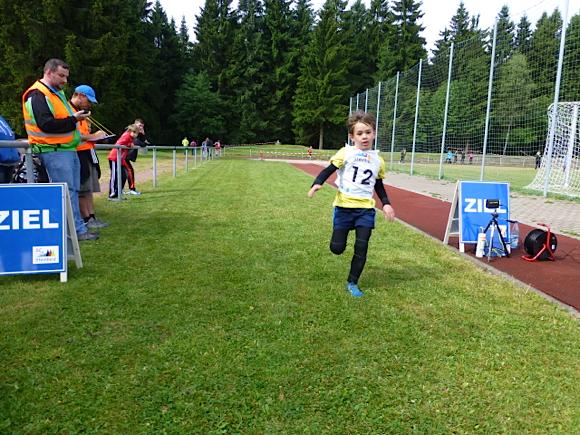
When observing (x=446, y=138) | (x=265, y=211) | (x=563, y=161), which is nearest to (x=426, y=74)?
(x=446, y=138)

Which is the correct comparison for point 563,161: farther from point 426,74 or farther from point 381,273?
point 381,273

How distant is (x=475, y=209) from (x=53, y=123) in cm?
535

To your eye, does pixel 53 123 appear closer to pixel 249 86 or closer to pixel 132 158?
pixel 132 158

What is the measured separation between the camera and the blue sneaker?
438 cm

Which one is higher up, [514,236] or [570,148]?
[570,148]

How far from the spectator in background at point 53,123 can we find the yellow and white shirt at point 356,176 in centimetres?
308

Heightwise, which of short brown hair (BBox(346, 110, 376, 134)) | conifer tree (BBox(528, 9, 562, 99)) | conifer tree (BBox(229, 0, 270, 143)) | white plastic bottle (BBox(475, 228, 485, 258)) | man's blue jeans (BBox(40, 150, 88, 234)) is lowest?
white plastic bottle (BBox(475, 228, 485, 258))

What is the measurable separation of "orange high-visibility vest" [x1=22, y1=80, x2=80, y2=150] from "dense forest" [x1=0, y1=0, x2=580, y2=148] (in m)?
41.5

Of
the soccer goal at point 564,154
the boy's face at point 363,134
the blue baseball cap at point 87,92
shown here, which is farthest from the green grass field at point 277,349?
the soccer goal at point 564,154

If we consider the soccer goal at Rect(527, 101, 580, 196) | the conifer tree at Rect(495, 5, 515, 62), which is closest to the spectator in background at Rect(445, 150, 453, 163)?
the soccer goal at Rect(527, 101, 580, 196)

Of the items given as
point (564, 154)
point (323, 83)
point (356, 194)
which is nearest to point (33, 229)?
point (356, 194)

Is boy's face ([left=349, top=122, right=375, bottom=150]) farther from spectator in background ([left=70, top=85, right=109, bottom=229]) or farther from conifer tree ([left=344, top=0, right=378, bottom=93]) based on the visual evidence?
conifer tree ([left=344, top=0, right=378, bottom=93])

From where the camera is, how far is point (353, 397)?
8.82 ft

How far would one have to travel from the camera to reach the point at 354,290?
14.6 feet
